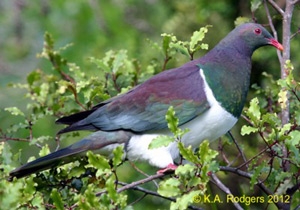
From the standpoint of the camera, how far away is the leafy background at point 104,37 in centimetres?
501

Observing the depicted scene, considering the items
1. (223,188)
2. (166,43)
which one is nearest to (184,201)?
(223,188)

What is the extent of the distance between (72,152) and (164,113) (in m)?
0.46

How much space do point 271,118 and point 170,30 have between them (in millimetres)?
2420

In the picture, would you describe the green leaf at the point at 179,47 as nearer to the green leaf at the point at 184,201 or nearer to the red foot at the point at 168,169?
the red foot at the point at 168,169

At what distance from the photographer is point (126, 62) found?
13.2 ft

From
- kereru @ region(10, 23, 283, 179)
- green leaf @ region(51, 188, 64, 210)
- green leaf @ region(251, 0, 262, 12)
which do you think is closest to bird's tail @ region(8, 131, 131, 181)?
kereru @ region(10, 23, 283, 179)

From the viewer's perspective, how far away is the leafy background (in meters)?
5.01

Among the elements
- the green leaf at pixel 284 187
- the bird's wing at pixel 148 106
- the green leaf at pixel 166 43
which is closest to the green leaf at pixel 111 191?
the green leaf at pixel 284 187

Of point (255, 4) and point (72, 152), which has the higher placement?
point (255, 4)

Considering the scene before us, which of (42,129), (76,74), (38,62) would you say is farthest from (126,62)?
(38,62)

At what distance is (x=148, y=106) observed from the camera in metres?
3.55

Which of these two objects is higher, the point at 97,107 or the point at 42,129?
the point at 42,129

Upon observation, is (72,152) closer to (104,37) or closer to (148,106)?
(148,106)

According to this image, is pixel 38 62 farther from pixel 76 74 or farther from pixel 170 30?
pixel 76 74
